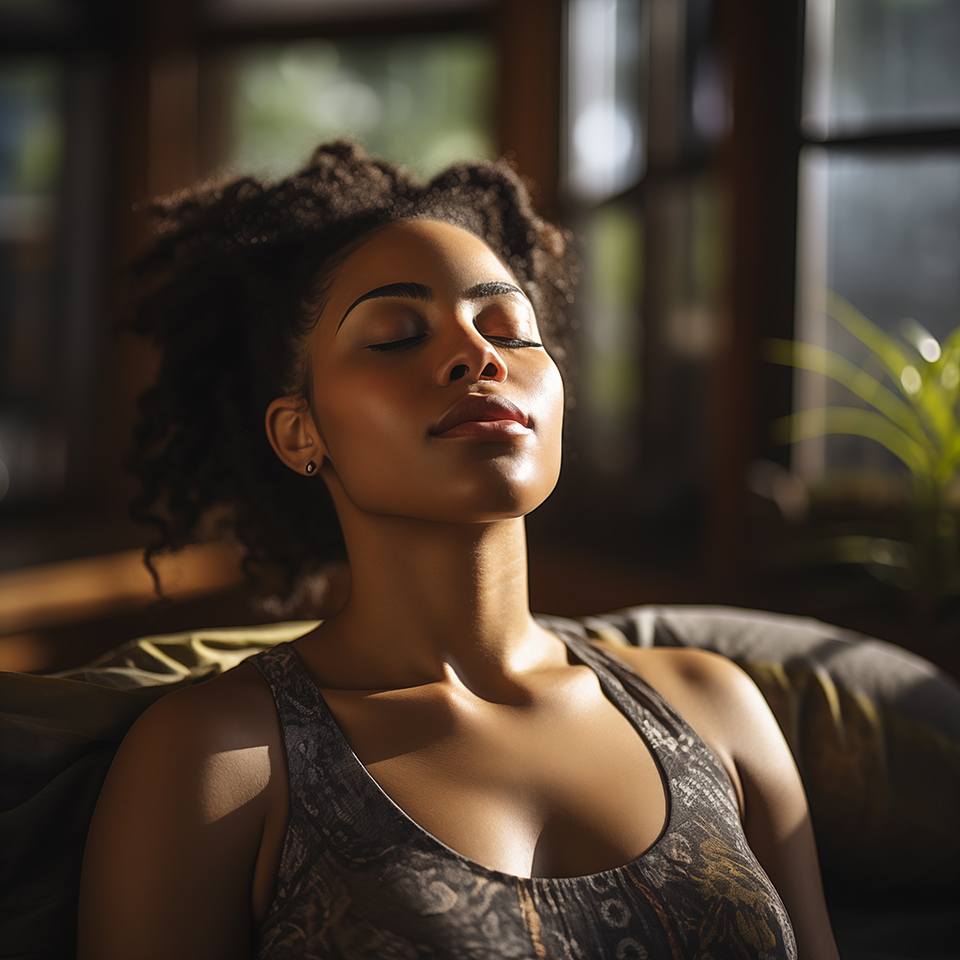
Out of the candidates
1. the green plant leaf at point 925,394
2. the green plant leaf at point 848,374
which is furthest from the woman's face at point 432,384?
the green plant leaf at point 848,374

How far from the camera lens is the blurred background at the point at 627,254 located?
6.91 feet

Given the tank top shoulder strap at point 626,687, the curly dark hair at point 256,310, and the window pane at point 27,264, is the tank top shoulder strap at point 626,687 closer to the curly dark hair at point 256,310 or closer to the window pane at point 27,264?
the curly dark hair at point 256,310

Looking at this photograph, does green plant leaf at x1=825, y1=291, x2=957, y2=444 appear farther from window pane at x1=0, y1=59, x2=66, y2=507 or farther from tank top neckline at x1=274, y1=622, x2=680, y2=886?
window pane at x1=0, y1=59, x2=66, y2=507

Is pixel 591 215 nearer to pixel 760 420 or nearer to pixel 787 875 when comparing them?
pixel 760 420

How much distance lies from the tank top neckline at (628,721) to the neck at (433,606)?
64 millimetres

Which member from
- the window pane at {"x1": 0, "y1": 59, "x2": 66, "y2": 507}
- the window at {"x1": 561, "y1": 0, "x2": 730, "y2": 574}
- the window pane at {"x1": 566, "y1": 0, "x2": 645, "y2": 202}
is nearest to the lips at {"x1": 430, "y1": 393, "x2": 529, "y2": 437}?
the window at {"x1": 561, "y1": 0, "x2": 730, "y2": 574}

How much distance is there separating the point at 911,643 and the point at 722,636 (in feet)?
2.24

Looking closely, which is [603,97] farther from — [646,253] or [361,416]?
[361,416]

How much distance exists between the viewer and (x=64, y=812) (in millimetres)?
964

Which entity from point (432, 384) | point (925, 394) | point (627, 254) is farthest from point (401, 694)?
point (627, 254)

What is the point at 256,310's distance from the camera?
3.76 ft

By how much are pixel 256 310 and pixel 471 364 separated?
0.34 m

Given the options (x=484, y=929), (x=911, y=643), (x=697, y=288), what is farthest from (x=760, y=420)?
(x=484, y=929)

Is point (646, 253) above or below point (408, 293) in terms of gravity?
above
